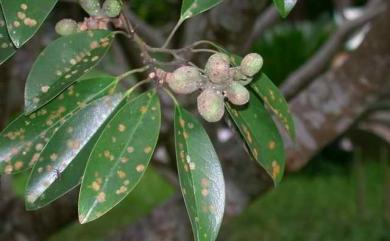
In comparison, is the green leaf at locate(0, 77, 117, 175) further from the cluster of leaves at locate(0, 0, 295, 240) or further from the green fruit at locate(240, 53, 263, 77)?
the green fruit at locate(240, 53, 263, 77)

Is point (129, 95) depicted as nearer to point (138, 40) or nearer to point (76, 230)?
point (138, 40)

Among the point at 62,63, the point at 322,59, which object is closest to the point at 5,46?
the point at 62,63

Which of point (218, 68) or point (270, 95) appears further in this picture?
point (270, 95)

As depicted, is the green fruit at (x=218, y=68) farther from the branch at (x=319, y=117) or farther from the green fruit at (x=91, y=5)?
the branch at (x=319, y=117)

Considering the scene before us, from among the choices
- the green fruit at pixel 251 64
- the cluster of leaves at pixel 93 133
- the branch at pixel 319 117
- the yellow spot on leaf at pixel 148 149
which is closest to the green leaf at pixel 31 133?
the cluster of leaves at pixel 93 133

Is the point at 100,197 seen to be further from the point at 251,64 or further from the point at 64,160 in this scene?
the point at 251,64
